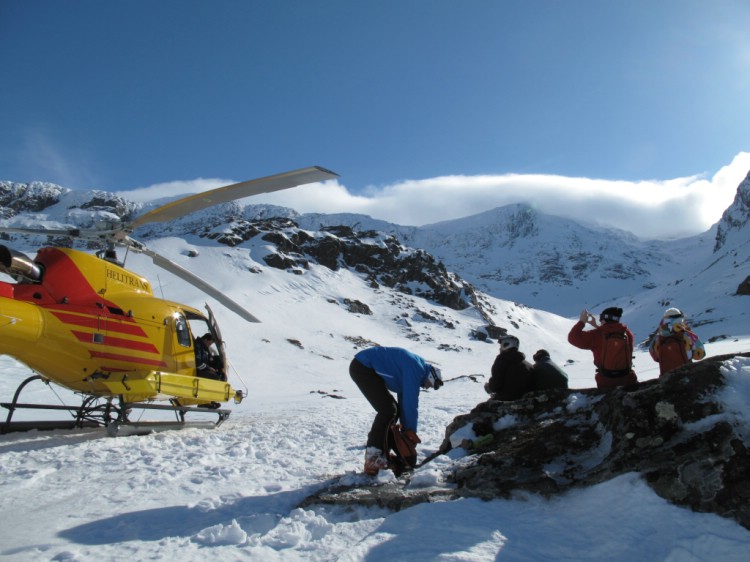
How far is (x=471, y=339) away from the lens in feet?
236

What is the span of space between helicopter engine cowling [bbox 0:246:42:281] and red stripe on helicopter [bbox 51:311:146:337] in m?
0.65

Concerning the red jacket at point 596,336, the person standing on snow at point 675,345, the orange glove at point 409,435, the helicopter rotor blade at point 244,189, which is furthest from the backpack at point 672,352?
the helicopter rotor blade at point 244,189

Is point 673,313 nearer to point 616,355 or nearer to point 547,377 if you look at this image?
point 616,355

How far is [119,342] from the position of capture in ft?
27.5

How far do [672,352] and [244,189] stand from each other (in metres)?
6.31

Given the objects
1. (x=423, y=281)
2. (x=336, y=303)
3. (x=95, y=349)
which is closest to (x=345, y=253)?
(x=423, y=281)

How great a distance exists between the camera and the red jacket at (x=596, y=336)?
20.5 feet

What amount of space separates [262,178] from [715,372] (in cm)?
568

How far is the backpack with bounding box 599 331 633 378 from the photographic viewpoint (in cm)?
613

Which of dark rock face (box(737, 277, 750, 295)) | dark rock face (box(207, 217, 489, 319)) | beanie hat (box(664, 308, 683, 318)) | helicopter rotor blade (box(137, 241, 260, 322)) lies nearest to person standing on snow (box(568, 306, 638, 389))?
beanie hat (box(664, 308, 683, 318))

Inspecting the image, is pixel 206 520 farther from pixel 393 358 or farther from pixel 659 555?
pixel 659 555

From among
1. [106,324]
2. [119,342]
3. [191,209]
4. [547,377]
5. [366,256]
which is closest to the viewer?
[547,377]

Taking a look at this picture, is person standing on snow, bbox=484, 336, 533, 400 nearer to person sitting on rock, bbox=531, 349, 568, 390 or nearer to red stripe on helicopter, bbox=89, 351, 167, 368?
person sitting on rock, bbox=531, 349, 568, 390

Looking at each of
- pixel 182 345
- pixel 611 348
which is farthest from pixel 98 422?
pixel 611 348
